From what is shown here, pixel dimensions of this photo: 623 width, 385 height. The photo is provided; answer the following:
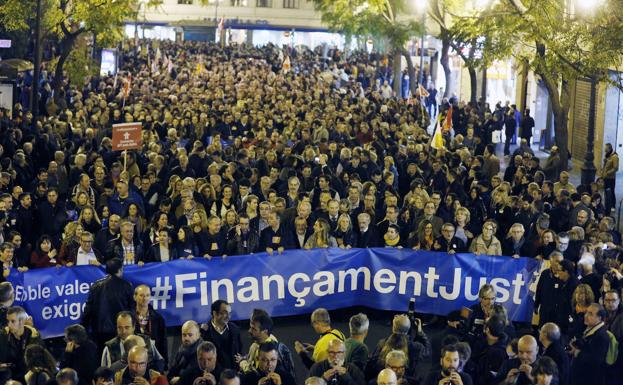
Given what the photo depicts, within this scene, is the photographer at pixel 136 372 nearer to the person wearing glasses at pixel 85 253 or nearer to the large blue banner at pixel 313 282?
the large blue banner at pixel 313 282

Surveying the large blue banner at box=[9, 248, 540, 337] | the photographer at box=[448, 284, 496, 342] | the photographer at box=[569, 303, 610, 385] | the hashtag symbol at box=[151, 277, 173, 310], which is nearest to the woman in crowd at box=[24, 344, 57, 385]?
the large blue banner at box=[9, 248, 540, 337]

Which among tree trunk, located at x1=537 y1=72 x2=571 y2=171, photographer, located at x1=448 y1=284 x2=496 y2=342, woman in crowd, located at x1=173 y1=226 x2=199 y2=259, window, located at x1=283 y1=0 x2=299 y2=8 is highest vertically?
window, located at x1=283 y1=0 x2=299 y2=8

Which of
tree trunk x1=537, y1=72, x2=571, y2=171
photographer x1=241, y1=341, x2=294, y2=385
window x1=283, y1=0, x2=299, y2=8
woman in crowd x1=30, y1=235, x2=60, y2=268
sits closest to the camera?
photographer x1=241, y1=341, x2=294, y2=385

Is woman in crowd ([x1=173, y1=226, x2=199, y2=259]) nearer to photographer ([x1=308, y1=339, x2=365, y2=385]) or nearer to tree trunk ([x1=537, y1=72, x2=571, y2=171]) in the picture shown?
photographer ([x1=308, y1=339, x2=365, y2=385])

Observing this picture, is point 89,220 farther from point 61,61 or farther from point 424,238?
point 61,61

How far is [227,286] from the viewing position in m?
14.2

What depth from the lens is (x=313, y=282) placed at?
48.5ft

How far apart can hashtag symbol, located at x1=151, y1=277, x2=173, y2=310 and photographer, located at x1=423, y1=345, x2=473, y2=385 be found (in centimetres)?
482

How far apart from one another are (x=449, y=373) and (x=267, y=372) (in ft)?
4.88

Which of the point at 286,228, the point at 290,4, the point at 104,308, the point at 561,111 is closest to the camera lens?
the point at 104,308

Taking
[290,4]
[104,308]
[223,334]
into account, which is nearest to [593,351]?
[223,334]

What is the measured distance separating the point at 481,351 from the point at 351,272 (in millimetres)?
4084

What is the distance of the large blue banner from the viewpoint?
1359 cm

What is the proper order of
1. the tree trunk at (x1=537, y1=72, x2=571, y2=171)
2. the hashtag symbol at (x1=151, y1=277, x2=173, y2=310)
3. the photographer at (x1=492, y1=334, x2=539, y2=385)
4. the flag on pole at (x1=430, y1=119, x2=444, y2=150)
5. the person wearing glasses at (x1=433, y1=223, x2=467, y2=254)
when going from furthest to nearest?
the tree trunk at (x1=537, y1=72, x2=571, y2=171)
the flag on pole at (x1=430, y1=119, x2=444, y2=150)
the person wearing glasses at (x1=433, y1=223, x2=467, y2=254)
the hashtag symbol at (x1=151, y1=277, x2=173, y2=310)
the photographer at (x1=492, y1=334, x2=539, y2=385)
